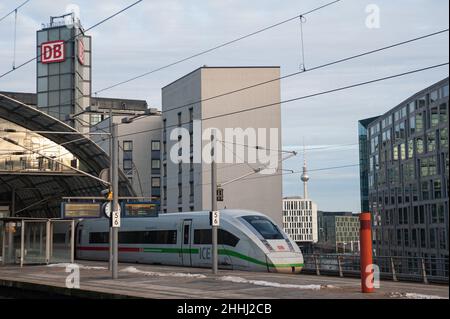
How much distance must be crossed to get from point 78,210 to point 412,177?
6211cm

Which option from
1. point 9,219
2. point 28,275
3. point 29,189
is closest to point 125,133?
point 29,189

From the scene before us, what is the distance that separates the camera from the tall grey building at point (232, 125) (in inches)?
2864

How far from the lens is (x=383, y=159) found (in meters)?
101

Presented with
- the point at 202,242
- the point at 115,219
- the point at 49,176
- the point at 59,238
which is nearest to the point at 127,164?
the point at 49,176

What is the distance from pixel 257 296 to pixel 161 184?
220 feet

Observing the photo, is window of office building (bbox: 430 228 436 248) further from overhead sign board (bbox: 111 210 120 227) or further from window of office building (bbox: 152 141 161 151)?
overhead sign board (bbox: 111 210 120 227)

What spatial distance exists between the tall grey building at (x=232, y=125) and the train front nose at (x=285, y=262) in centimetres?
4143

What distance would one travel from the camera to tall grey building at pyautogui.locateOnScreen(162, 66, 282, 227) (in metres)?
72.8

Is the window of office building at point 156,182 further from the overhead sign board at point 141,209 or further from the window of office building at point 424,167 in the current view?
A: the overhead sign board at point 141,209

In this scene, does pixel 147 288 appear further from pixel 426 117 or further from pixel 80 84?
pixel 80 84

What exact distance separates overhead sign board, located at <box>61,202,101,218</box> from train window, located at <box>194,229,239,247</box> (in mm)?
5009

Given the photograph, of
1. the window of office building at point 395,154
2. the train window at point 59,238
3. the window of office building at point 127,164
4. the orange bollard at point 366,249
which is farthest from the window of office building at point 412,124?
the orange bollard at point 366,249

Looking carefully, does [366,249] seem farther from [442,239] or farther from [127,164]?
[127,164]

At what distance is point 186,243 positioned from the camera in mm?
34625
